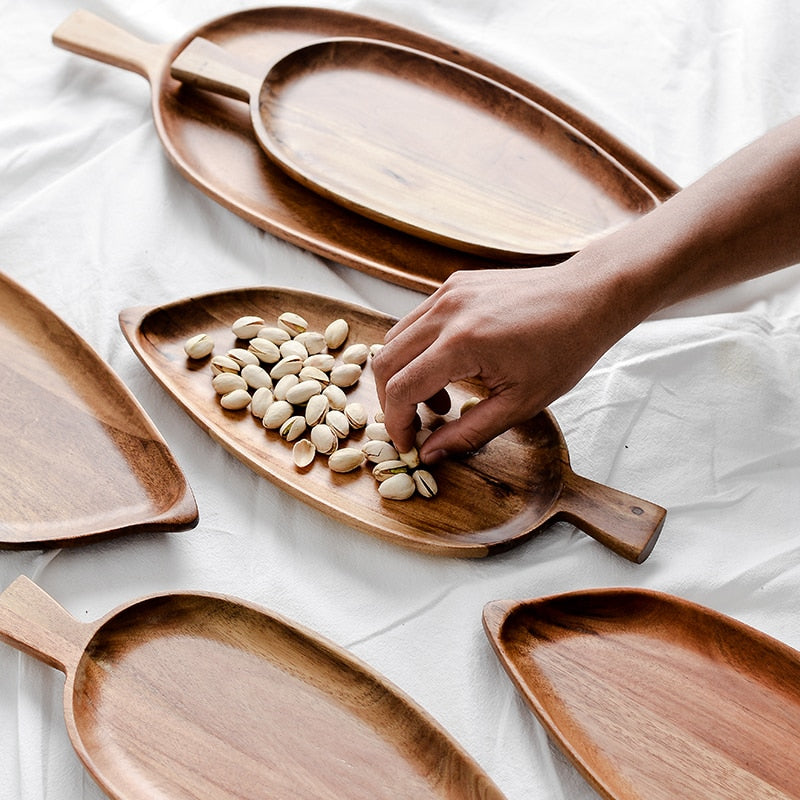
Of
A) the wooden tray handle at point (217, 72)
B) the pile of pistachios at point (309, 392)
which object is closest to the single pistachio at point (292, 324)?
the pile of pistachios at point (309, 392)

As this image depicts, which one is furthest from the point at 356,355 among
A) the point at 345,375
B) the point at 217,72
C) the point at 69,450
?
the point at 217,72

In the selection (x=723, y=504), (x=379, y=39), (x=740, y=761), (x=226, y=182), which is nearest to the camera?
(x=740, y=761)

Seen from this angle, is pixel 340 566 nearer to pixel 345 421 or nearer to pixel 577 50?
pixel 345 421

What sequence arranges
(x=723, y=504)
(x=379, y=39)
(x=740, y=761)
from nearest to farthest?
1. (x=740, y=761)
2. (x=723, y=504)
3. (x=379, y=39)

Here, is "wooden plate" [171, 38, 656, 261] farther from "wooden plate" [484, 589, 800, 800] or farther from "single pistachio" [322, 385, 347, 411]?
"wooden plate" [484, 589, 800, 800]

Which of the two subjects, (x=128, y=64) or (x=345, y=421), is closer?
(x=345, y=421)

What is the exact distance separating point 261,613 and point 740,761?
0.78 feet

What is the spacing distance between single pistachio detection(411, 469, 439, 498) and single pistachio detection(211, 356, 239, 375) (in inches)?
5.2

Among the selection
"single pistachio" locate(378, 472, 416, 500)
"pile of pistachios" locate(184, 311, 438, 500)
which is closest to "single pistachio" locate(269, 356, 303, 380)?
"pile of pistachios" locate(184, 311, 438, 500)

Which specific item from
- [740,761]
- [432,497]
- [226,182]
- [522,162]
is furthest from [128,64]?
[740,761]

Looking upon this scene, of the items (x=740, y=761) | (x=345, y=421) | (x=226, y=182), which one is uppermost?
(x=226, y=182)

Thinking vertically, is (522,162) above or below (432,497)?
above

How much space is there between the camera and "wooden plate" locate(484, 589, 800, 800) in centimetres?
45

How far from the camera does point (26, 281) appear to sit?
0.65m
